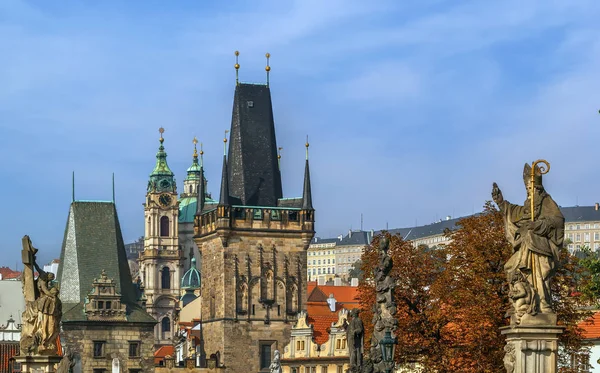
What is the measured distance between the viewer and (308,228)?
93062 mm

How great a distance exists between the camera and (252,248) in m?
91.2

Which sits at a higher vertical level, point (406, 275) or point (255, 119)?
point (255, 119)

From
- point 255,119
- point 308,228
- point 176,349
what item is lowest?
point 176,349

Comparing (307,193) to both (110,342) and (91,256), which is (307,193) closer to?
(91,256)

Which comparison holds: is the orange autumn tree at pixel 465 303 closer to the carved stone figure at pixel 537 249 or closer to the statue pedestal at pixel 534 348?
the carved stone figure at pixel 537 249

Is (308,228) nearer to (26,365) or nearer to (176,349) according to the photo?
(176,349)

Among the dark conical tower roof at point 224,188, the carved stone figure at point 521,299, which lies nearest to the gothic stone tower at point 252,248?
the dark conical tower roof at point 224,188

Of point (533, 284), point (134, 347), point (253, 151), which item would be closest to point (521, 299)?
point (533, 284)

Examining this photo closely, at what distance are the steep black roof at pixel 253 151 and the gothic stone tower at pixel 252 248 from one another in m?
0.07

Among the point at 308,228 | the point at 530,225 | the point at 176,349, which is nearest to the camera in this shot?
the point at 530,225

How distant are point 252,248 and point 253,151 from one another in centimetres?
686

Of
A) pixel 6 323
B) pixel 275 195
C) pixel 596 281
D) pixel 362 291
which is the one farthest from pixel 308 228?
pixel 596 281

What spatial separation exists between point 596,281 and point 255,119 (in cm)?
6365

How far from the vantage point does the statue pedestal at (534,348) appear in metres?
16.2
